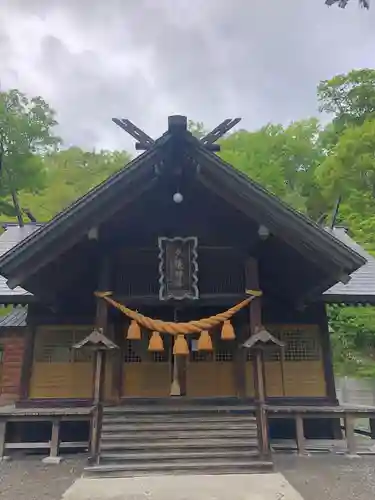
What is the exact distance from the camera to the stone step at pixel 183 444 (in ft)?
21.7

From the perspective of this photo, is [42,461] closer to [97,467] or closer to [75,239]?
[97,467]

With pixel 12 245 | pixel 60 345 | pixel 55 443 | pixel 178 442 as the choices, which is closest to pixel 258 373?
pixel 178 442

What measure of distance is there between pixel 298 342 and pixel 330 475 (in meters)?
3.54

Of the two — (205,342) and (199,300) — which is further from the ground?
(199,300)

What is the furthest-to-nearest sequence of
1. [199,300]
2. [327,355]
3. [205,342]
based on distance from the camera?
[327,355], [199,300], [205,342]

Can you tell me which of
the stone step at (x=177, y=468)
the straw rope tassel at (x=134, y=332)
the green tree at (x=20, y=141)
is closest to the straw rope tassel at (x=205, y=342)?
the straw rope tassel at (x=134, y=332)

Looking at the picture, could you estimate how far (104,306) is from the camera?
23.9ft

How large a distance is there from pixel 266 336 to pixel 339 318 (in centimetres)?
1054

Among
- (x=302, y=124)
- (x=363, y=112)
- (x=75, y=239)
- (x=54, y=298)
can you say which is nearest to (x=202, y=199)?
(x=75, y=239)

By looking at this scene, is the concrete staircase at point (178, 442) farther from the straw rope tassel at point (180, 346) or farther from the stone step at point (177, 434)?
the straw rope tassel at point (180, 346)

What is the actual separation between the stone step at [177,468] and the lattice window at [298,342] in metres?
3.40

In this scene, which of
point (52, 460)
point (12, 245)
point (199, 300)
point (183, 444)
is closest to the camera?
point (183, 444)

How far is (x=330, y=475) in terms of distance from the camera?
6176 millimetres

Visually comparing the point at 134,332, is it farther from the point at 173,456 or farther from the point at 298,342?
the point at 298,342
